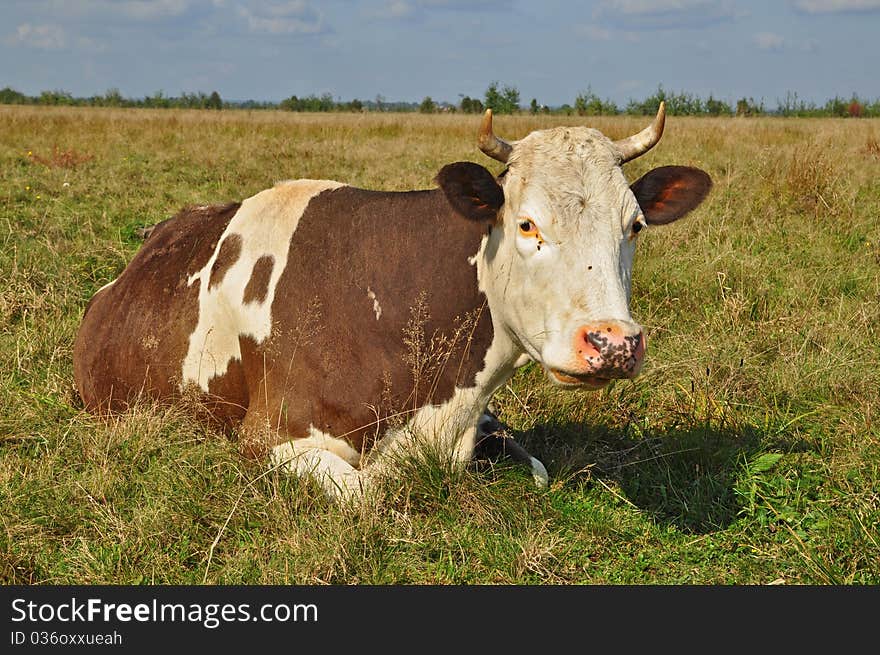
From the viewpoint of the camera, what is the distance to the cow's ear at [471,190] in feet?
12.3

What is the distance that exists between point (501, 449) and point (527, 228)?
A: 151 centimetres

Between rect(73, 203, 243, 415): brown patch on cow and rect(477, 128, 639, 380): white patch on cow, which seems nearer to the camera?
rect(477, 128, 639, 380): white patch on cow

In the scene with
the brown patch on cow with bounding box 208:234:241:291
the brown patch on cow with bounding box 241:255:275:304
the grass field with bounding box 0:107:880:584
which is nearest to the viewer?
the grass field with bounding box 0:107:880:584

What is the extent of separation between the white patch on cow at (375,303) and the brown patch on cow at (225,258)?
2.82 ft

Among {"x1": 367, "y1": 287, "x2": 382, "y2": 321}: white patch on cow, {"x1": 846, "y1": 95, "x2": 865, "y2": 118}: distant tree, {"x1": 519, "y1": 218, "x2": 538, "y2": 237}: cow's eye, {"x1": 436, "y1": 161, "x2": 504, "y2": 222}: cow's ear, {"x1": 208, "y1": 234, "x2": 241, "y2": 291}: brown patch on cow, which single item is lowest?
{"x1": 367, "y1": 287, "x2": 382, "y2": 321}: white patch on cow

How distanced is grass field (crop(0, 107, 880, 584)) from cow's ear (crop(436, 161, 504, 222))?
1.20m

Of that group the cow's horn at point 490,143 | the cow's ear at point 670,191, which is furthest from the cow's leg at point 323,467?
the cow's ear at point 670,191

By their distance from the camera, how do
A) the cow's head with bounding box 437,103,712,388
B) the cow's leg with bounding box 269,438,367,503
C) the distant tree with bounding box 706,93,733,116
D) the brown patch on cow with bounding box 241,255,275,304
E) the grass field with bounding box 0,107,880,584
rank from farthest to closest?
the distant tree with bounding box 706,93,733,116 → the brown patch on cow with bounding box 241,255,275,304 → the cow's leg with bounding box 269,438,367,503 → the grass field with bounding box 0,107,880,584 → the cow's head with bounding box 437,103,712,388

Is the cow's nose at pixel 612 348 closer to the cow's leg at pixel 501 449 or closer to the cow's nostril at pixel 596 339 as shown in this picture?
the cow's nostril at pixel 596 339

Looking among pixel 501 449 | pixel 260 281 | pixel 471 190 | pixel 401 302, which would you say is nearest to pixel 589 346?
pixel 471 190

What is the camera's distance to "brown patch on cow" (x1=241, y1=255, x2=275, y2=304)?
4.48 meters

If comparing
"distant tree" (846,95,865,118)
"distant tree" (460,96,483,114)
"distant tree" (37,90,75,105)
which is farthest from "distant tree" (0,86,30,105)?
"distant tree" (846,95,865,118)

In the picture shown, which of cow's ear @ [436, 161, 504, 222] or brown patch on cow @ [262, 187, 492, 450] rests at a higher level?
cow's ear @ [436, 161, 504, 222]

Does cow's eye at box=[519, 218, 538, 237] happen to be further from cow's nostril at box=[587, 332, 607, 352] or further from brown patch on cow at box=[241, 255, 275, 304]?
brown patch on cow at box=[241, 255, 275, 304]
